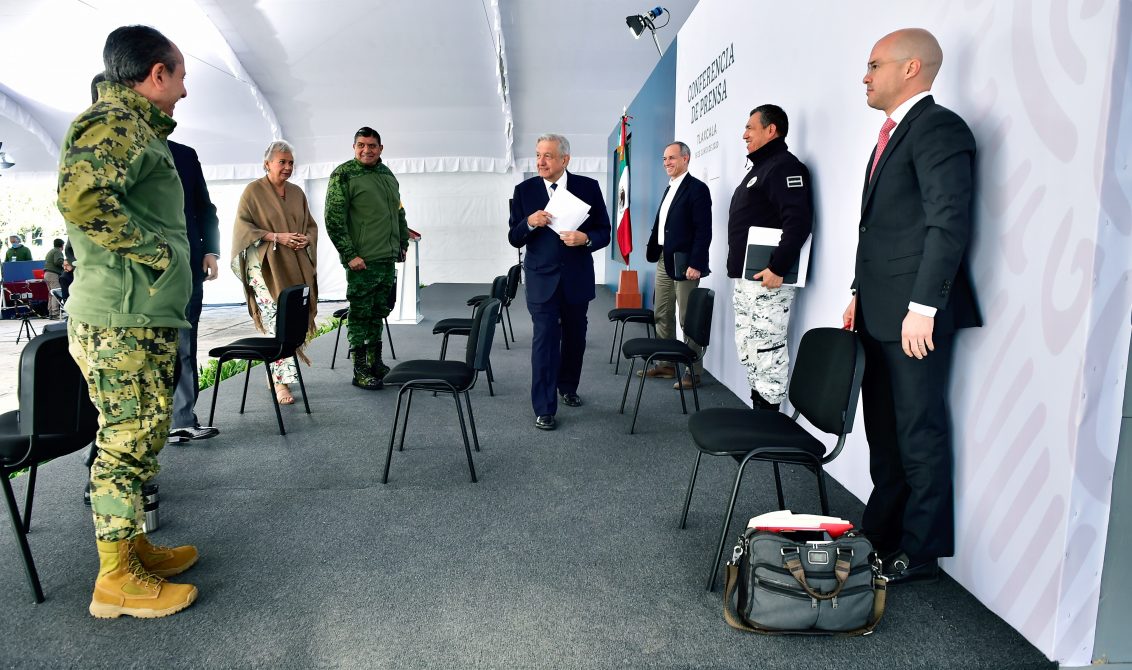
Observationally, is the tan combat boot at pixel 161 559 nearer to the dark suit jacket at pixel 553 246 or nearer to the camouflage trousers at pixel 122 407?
the camouflage trousers at pixel 122 407

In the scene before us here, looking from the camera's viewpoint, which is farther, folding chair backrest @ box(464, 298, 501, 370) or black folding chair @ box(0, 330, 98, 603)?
folding chair backrest @ box(464, 298, 501, 370)

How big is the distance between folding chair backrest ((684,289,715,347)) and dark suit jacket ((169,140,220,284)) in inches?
97.7

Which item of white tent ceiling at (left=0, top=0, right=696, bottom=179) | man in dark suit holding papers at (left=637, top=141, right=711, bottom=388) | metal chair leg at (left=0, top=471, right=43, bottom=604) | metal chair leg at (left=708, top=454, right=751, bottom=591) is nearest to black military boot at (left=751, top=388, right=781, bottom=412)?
man in dark suit holding papers at (left=637, top=141, right=711, bottom=388)

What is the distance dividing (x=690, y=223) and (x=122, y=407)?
332 cm

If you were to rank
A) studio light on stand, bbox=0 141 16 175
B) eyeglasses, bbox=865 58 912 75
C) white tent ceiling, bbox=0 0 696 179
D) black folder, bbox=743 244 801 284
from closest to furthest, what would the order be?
eyeglasses, bbox=865 58 912 75
black folder, bbox=743 244 801 284
white tent ceiling, bbox=0 0 696 179
studio light on stand, bbox=0 141 16 175

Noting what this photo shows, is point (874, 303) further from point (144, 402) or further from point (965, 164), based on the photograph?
point (144, 402)

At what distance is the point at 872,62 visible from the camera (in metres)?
1.86

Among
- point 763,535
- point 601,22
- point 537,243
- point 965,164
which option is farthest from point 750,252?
point 601,22

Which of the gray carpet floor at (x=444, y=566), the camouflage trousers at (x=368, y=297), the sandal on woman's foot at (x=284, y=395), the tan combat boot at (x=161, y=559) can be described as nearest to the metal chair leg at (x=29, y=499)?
the gray carpet floor at (x=444, y=566)

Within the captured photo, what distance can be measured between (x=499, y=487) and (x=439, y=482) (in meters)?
0.26

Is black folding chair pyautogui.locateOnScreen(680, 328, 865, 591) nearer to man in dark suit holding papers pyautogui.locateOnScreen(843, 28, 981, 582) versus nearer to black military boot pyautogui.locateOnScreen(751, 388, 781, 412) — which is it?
man in dark suit holding papers pyautogui.locateOnScreen(843, 28, 981, 582)

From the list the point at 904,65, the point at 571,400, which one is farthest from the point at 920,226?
the point at 571,400

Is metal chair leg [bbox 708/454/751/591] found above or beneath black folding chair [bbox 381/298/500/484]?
beneath

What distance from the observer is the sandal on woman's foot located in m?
4.00
